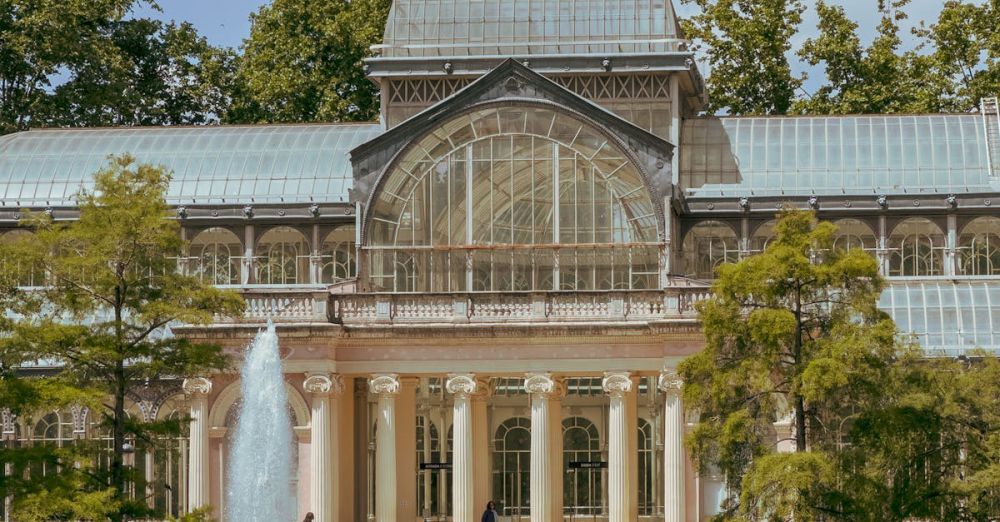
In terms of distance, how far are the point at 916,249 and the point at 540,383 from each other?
1377 centimetres

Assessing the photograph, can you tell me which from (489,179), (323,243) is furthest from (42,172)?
(489,179)

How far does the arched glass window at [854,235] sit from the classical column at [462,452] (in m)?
13.4

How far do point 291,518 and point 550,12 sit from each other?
1993cm

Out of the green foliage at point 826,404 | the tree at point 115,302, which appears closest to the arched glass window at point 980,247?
the green foliage at point 826,404

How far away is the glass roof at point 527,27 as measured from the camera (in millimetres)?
82562

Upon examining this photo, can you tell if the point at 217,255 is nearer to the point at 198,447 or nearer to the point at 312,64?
the point at 198,447

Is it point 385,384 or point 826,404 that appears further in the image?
point 385,384

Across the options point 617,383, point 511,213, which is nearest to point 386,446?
point 617,383

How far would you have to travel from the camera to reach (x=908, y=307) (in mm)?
77438

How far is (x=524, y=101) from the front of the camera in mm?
77625

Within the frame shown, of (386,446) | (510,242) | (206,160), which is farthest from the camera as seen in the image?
(206,160)

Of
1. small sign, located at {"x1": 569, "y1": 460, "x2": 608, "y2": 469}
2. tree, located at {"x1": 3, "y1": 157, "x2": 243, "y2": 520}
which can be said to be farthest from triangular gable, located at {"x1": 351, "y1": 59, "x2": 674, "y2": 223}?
tree, located at {"x1": 3, "y1": 157, "x2": 243, "y2": 520}

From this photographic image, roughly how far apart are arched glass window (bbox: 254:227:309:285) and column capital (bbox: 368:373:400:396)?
7918mm

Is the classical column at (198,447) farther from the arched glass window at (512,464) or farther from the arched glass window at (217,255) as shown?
the arched glass window at (512,464)
